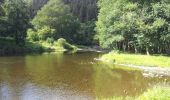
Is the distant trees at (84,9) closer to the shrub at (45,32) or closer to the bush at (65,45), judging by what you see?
the shrub at (45,32)

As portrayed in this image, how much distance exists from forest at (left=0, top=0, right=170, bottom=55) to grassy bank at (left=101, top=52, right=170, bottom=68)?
6046 mm

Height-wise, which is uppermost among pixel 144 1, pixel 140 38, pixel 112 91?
pixel 144 1

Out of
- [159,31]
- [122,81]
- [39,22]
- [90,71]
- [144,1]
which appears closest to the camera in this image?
[122,81]

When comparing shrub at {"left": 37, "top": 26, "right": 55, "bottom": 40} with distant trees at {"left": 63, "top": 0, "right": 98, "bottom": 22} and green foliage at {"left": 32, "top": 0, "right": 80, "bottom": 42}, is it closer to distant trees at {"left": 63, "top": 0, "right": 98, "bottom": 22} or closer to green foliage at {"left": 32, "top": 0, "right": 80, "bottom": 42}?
green foliage at {"left": 32, "top": 0, "right": 80, "bottom": 42}

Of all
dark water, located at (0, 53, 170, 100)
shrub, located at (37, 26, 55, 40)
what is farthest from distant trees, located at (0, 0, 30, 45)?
dark water, located at (0, 53, 170, 100)

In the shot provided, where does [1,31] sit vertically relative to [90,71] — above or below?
above

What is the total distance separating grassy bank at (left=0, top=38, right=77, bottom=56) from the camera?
110 metres

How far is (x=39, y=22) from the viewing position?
14212cm

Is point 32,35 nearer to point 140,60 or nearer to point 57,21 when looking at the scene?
point 57,21

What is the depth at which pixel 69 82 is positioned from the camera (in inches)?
2183

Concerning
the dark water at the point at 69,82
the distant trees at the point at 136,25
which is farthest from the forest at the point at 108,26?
the dark water at the point at 69,82

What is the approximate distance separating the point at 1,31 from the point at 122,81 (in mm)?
68473

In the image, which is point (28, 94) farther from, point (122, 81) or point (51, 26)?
point (51, 26)

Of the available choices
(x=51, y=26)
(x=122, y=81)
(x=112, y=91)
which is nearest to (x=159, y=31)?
(x=122, y=81)
